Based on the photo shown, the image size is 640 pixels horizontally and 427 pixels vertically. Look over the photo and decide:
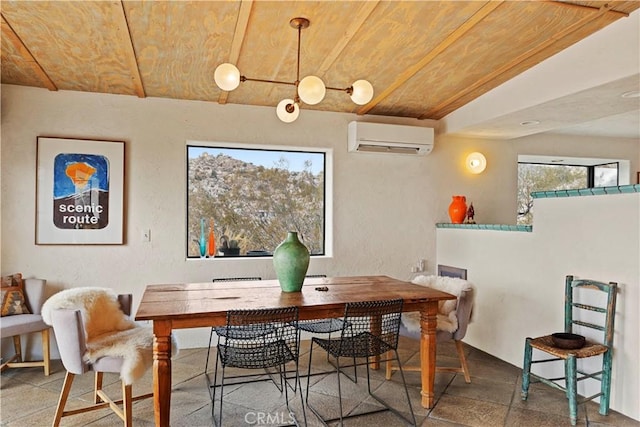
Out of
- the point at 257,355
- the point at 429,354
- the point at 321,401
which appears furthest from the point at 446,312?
the point at 257,355

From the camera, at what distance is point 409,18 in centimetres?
271

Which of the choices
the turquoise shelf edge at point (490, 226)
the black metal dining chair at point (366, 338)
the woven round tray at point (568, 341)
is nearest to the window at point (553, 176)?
the turquoise shelf edge at point (490, 226)

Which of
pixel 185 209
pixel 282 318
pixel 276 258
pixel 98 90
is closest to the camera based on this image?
pixel 282 318

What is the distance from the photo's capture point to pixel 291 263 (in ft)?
9.62

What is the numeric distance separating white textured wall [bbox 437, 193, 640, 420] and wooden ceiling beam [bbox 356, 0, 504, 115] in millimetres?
1458

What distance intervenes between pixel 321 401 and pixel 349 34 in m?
2.56

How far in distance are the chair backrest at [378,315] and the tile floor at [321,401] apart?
50cm

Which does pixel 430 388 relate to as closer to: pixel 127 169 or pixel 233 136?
pixel 233 136

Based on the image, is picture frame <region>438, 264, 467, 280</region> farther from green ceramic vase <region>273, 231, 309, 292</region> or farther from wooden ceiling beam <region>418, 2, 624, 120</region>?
green ceramic vase <region>273, 231, 309, 292</region>

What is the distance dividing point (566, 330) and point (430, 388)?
109 centimetres

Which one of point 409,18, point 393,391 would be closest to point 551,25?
point 409,18

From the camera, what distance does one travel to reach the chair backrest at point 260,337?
239 cm

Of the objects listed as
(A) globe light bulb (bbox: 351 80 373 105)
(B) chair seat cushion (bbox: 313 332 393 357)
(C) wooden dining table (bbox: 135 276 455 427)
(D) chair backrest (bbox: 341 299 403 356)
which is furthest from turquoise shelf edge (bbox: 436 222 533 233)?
(A) globe light bulb (bbox: 351 80 373 105)

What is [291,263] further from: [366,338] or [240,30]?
[240,30]
